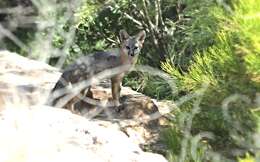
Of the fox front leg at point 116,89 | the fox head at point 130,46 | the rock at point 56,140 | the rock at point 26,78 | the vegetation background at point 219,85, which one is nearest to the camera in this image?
the rock at point 56,140

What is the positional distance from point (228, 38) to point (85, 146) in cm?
110

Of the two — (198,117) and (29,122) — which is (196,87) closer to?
(198,117)

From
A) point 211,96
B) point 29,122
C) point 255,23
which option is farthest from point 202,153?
point 29,122

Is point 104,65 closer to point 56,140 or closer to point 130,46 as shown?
point 130,46

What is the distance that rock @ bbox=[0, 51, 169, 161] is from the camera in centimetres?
366

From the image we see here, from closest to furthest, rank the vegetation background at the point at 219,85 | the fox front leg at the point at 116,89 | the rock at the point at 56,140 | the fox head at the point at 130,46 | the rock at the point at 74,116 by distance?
the rock at the point at 56,140 < the rock at the point at 74,116 < the vegetation background at the point at 219,85 < the fox front leg at the point at 116,89 < the fox head at the point at 130,46

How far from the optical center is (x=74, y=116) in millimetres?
4645

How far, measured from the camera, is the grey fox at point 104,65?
20.5 ft

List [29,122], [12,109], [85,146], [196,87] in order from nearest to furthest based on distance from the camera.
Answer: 1. [29,122]
2. [12,109]
3. [85,146]
4. [196,87]

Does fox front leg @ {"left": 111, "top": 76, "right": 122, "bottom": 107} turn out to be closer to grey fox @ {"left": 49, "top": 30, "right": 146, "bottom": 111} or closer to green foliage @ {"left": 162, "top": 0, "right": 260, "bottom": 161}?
grey fox @ {"left": 49, "top": 30, "right": 146, "bottom": 111}

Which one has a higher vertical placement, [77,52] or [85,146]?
[85,146]

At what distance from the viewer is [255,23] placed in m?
3.83

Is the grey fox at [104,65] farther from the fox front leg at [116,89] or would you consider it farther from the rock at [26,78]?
the rock at [26,78]

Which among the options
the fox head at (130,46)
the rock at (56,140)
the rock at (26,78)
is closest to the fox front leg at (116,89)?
Answer: the fox head at (130,46)
